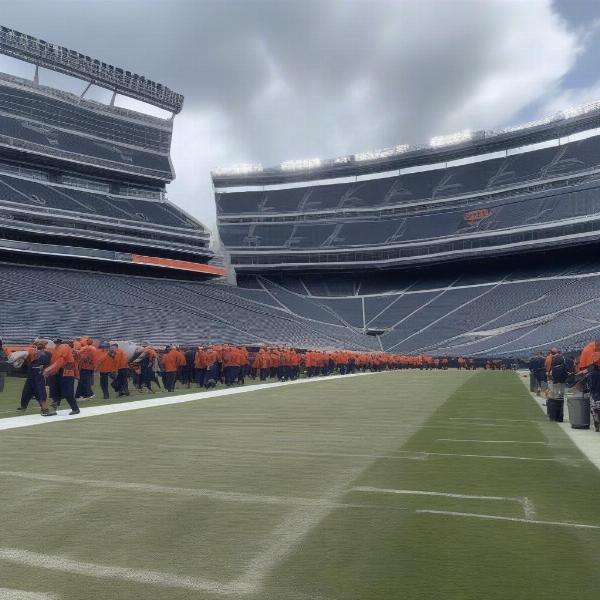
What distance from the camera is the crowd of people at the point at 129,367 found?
11.6 meters

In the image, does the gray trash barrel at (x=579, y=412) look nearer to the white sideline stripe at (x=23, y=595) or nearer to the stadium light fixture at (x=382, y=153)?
the white sideline stripe at (x=23, y=595)

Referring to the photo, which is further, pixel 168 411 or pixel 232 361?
pixel 232 361

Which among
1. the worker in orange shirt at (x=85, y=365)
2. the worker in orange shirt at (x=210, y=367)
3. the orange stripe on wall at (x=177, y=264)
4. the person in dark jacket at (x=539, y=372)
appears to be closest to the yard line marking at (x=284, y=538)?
the worker in orange shirt at (x=85, y=365)

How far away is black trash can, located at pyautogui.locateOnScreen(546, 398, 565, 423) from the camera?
1123cm

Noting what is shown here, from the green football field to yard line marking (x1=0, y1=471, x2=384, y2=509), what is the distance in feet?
0.08

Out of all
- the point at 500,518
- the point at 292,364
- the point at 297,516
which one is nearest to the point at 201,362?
the point at 292,364

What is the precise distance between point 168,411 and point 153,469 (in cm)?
650

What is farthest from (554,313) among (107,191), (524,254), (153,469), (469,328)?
(153,469)

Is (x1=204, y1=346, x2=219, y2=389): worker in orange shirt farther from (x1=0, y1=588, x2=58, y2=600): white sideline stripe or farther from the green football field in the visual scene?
(x1=0, y1=588, x2=58, y2=600): white sideline stripe

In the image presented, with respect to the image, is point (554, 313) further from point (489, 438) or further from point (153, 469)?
point (153, 469)

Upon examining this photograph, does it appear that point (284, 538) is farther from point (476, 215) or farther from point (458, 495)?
point (476, 215)

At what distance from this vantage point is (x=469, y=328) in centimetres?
5572

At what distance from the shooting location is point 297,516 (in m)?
4.38

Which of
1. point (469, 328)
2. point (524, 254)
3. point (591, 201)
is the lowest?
point (469, 328)
